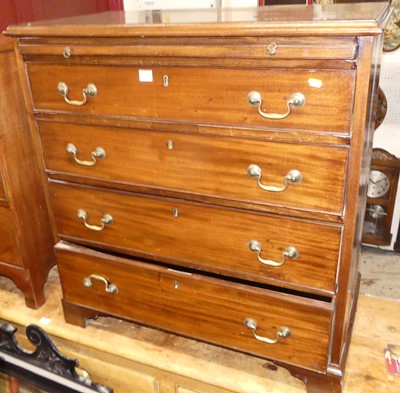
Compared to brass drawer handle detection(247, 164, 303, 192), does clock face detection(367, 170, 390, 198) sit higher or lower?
lower

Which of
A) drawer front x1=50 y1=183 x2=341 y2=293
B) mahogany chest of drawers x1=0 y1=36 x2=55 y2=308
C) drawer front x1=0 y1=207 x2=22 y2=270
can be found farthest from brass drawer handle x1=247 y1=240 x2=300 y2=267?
drawer front x1=0 y1=207 x2=22 y2=270

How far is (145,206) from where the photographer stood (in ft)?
4.25

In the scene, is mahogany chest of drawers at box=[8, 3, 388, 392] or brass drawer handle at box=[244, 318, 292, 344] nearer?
mahogany chest of drawers at box=[8, 3, 388, 392]

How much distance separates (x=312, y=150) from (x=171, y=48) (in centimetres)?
40

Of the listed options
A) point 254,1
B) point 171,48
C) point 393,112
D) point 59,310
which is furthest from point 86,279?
point 393,112

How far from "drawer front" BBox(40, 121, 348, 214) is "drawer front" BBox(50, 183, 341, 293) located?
0.19 ft

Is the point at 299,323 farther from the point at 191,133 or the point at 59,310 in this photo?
the point at 59,310

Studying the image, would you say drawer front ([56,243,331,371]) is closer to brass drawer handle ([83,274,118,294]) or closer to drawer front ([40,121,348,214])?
brass drawer handle ([83,274,118,294])

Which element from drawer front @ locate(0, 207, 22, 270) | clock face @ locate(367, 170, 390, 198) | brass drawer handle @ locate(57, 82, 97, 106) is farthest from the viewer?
clock face @ locate(367, 170, 390, 198)

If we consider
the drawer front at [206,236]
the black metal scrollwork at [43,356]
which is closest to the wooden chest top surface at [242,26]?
the drawer front at [206,236]

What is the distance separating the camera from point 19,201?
1.54 meters

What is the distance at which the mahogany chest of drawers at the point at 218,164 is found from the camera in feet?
3.26

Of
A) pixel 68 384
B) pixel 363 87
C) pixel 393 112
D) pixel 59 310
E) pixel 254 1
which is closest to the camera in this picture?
pixel 363 87

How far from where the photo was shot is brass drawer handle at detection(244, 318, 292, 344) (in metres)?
1.23
